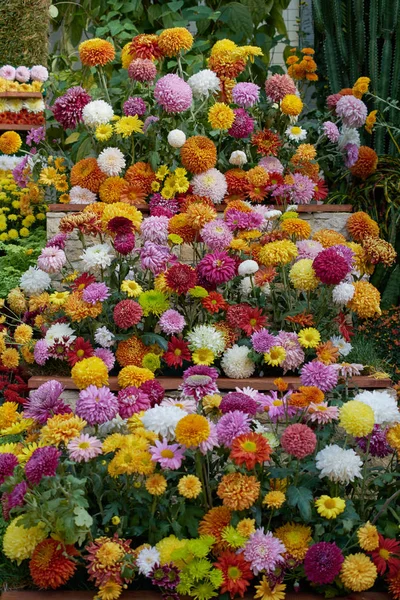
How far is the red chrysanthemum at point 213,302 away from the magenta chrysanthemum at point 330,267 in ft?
1.20

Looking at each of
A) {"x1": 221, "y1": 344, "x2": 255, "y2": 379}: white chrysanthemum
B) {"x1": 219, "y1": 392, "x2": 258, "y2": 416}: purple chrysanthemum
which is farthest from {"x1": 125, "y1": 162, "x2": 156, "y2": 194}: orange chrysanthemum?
{"x1": 219, "y1": 392, "x2": 258, "y2": 416}: purple chrysanthemum

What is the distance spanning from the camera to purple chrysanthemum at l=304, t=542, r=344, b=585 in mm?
2012

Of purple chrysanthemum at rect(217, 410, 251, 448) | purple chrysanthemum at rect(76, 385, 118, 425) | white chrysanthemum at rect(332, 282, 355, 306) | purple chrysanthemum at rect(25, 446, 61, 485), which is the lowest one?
white chrysanthemum at rect(332, 282, 355, 306)

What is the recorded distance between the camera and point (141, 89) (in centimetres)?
379

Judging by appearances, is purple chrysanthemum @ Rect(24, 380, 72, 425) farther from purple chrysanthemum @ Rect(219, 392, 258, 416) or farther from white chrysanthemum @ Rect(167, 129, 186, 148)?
white chrysanthemum @ Rect(167, 129, 186, 148)

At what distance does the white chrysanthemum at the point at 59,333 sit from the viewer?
2.88 m

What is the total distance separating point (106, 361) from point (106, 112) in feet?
3.89

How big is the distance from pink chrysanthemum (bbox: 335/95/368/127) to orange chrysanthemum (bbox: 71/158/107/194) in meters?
1.08

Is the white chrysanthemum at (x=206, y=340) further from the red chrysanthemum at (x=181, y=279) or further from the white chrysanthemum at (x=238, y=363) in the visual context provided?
the red chrysanthemum at (x=181, y=279)

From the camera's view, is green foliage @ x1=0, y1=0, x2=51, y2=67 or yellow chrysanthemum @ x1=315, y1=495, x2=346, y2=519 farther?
green foliage @ x1=0, y1=0, x2=51, y2=67

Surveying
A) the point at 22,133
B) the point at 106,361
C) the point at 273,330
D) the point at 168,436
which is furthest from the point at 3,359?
the point at 22,133

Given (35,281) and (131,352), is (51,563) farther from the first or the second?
(35,281)

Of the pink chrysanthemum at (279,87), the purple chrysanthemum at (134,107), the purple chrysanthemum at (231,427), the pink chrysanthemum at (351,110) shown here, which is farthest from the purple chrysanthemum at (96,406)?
the pink chrysanthemum at (351,110)

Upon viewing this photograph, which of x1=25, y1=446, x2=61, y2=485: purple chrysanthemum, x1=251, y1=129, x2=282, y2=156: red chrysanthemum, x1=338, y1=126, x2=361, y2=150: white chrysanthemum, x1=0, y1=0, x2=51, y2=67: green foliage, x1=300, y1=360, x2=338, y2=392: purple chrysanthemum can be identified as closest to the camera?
x1=25, y1=446, x2=61, y2=485: purple chrysanthemum
